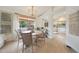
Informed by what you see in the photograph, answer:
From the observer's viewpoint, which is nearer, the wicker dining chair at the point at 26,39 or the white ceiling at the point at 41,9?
the white ceiling at the point at 41,9

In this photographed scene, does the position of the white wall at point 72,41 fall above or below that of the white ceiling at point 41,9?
below

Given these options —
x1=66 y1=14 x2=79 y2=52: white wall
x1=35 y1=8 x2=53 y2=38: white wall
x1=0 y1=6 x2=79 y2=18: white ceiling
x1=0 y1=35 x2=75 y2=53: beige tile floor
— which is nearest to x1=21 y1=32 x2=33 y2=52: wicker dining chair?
x1=0 y1=35 x2=75 y2=53: beige tile floor

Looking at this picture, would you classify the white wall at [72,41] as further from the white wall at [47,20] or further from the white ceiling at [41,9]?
the white wall at [47,20]

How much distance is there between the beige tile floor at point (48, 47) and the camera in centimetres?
311

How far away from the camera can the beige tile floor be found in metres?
3.11

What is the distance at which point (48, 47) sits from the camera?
314 cm

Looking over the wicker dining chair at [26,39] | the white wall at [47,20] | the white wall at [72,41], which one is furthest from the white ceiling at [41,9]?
the wicker dining chair at [26,39]

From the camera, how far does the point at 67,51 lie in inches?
124

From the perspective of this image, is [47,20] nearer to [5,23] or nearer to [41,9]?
[41,9]

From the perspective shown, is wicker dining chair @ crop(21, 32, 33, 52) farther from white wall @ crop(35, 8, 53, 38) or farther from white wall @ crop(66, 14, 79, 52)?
white wall @ crop(66, 14, 79, 52)

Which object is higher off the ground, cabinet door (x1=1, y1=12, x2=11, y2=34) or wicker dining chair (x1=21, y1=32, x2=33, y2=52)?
cabinet door (x1=1, y1=12, x2=11, y2=34)
